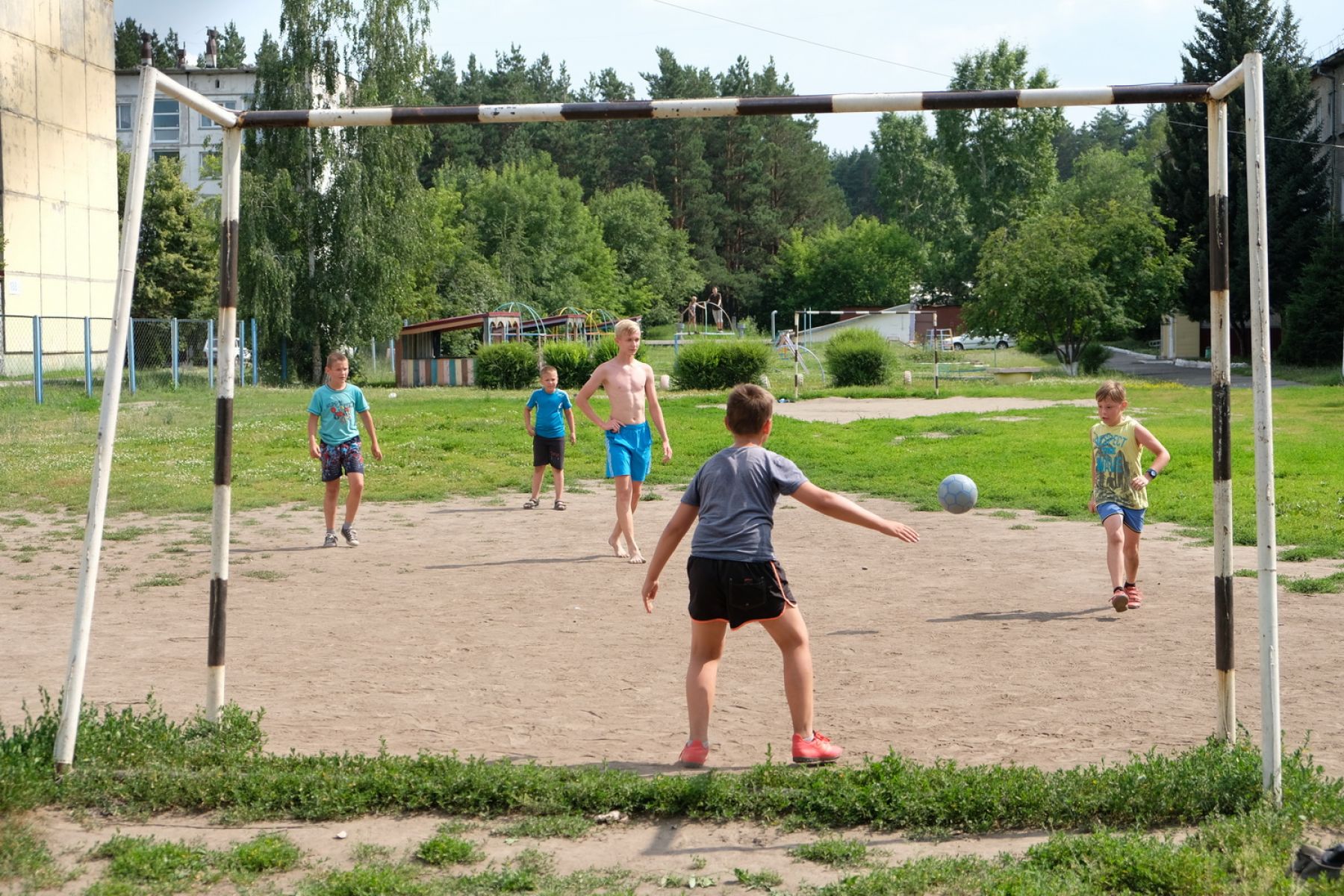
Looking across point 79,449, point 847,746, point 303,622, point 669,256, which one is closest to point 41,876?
point 847,746

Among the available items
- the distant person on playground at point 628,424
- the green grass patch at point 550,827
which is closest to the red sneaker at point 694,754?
the green grass patch at point 550,827

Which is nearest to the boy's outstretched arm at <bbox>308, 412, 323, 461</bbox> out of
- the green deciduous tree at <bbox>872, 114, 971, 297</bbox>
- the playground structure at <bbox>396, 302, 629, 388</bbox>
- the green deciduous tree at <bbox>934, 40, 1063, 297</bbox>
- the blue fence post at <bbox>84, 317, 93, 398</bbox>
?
the blue fence post at <bbox>84, 317, 93, 398</bbox>

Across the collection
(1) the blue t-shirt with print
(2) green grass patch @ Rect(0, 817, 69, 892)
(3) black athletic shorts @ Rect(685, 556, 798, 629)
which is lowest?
(2) green grass patch @ Rect(0, 817, 69, 892)

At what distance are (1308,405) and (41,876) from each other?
27861mm

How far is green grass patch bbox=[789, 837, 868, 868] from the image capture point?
4.28 m

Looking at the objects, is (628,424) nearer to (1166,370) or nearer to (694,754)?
(694,754)

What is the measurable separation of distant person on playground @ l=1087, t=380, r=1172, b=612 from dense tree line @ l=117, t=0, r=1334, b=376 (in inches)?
528

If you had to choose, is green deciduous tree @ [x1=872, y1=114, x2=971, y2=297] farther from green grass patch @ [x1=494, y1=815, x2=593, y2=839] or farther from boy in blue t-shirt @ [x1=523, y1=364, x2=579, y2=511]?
green grass patch @ [x1=494, y1=815, x2=593, y2=839]

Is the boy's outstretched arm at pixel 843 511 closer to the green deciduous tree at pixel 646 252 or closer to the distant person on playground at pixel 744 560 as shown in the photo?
the distant person on playground at pixel 744 560

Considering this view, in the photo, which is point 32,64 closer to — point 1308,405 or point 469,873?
point 1308,405

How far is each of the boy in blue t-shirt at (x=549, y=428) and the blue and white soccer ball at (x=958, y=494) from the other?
5.84 meters

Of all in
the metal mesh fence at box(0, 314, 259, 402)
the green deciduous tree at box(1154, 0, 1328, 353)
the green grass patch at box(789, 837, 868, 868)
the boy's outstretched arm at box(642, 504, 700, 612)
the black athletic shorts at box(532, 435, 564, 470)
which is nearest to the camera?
the green grass patch at box(789, 837, 868, 868)

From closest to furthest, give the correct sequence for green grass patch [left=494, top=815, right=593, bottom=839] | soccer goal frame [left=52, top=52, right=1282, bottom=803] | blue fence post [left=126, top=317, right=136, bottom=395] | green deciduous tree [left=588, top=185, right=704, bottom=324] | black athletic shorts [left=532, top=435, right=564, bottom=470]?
green grass patch [left=494, top=815, right=593, bottom=839] → soccer goal frame [left=52, top=52, right=1282, bottom=803] → black athletic shorts [left=532, top=435, right=564, bottom=470] → blue fence post [left=126, top=317, right=136, bottom=395] → green deciduous tree [left=588, top=185, right=704, bottom=324]

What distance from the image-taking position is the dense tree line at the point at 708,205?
42.6 m
